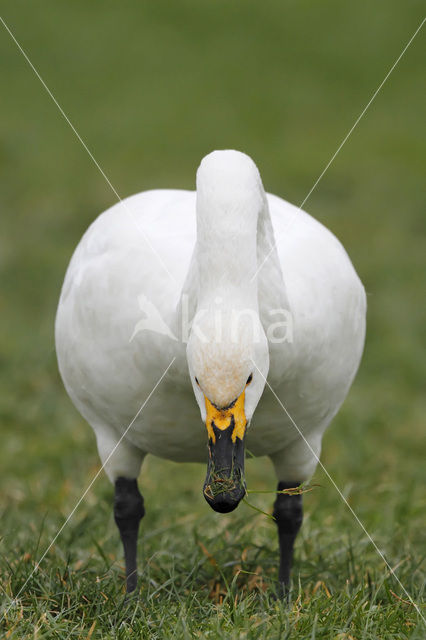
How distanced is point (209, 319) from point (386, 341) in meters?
5.41

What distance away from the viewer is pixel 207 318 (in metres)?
3.14

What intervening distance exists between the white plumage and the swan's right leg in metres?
0.01

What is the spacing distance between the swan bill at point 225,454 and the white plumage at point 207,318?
6 cm

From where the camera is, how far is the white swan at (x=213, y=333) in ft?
10.5

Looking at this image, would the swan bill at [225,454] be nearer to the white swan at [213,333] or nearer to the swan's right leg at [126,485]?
the white swan at [213,333]

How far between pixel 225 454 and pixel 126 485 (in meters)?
1.40

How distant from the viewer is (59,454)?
6383 mm

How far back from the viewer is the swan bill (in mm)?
3191

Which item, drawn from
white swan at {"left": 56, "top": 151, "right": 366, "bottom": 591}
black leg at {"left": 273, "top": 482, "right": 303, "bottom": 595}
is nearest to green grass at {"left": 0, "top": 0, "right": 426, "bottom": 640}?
black leg at {"left": 273, "top": 482, "right": 303, "bottom": 595}

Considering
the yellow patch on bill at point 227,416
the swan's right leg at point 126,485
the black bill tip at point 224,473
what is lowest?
the swan's right leg at point 126,485

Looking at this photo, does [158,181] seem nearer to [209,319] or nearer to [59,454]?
[59,454]

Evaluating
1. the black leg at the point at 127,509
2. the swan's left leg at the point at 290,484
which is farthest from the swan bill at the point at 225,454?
the black leg at the point at 127,509

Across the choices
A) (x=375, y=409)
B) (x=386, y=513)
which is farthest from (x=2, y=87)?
(x=386, y=513)

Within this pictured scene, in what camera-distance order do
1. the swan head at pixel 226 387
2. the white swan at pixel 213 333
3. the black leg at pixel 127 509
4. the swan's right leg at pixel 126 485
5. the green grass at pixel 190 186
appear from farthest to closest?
the black leg at pixel 127 509 → the swan's right leg at pixel 126 485 → the green grass at pixel 190 186 → the white swan at pixel 213 333 → the swan head at pixel 226 387
